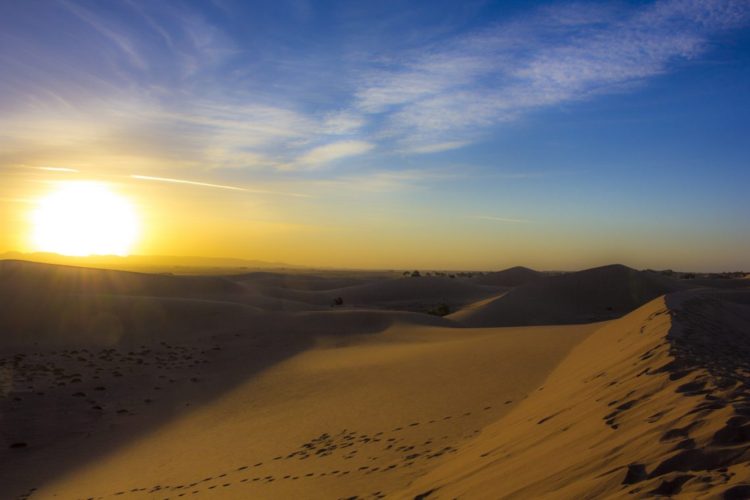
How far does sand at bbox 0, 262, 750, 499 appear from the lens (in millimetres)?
4137

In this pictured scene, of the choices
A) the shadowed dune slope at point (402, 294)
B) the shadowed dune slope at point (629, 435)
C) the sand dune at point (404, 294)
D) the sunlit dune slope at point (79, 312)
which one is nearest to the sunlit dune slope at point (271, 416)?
the shadowed dune slope at point (629, 435)

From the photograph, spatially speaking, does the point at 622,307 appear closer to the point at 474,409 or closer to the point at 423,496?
the point at 474,409

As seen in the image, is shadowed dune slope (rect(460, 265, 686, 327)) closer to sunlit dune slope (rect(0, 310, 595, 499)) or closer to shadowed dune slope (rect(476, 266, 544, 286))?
sunlit dune slope (rect(0, 310, 595, 499))

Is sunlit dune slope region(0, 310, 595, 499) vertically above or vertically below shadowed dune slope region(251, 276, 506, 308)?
Result: below

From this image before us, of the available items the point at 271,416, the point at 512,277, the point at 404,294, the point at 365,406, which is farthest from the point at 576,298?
the point at 271,416

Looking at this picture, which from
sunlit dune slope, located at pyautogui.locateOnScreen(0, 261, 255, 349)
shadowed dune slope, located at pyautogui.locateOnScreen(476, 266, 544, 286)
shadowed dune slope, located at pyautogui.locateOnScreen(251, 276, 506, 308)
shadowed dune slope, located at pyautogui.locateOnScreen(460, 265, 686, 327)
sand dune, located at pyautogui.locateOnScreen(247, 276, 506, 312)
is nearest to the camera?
sunlit dune slope, located at pyautogui.locateOnScreen(0, 261, 255, 349)

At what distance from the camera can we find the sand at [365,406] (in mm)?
4137

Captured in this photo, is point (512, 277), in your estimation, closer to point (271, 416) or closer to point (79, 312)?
point (79, 312)

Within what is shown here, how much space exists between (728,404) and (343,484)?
393cm

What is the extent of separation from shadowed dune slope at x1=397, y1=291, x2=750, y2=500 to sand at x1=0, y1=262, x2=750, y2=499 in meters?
0.02

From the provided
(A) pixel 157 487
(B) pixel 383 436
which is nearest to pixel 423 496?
(B) pixel 383 436

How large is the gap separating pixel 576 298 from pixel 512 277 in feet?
76.8

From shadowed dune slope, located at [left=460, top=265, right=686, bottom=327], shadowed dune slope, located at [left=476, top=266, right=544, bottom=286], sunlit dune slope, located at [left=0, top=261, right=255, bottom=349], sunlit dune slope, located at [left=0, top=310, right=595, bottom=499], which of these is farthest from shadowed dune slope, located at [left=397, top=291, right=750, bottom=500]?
shadowed dune slope, located at [left=476, top=266, right=544, bottom=286]

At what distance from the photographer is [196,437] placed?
1033 cm
